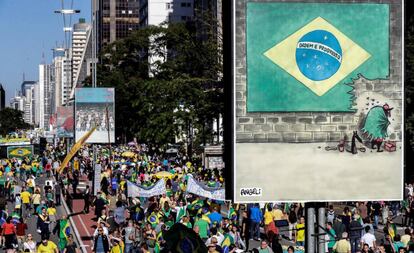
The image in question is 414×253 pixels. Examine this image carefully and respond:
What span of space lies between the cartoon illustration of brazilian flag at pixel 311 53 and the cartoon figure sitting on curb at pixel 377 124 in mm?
363

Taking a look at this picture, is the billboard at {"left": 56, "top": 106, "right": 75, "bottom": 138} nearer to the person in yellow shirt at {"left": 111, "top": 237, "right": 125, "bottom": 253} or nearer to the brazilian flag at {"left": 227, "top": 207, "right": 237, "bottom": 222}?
the brazilian flag at {"left": 227, "top": 207, "right": 237, "bottom": 222}

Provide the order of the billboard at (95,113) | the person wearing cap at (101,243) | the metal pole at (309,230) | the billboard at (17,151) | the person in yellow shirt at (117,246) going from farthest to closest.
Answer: the billboard at (95,113) < the billboard at (17,151) < the person wearing cap at (101,243) < the person in yellow shirt at (117,246) < the metal pole at (309,230)

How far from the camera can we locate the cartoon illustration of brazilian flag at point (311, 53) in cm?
1430

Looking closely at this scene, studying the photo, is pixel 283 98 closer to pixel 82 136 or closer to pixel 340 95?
pixel 340 95

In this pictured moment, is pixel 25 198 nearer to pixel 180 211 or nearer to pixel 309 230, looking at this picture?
pixel 180 211

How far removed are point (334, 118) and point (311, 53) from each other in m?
1.05

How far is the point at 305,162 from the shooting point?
48.1 ft

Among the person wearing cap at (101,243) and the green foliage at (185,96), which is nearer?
the person wearing cap at (101,243)

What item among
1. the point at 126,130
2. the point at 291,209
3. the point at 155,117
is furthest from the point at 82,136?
the point at 126,130

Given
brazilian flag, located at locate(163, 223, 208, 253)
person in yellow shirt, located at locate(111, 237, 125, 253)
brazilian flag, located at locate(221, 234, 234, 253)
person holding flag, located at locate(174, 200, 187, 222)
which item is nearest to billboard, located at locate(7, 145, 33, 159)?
person holding flag, located at locate(174, 200, 187, 222)

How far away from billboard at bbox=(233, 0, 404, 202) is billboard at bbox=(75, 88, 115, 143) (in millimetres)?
35177

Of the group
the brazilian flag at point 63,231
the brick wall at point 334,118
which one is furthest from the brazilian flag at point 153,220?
the brick wall at point 334,118

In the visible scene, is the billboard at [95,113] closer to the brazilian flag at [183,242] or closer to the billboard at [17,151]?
the billboard at [17,151]

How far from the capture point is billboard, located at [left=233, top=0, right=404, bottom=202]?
47.0ft
